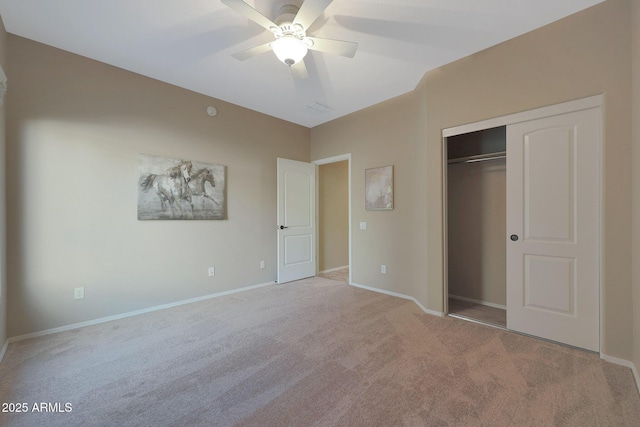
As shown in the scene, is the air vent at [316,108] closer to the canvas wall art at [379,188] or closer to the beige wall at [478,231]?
the canvas wall art at [379,188]

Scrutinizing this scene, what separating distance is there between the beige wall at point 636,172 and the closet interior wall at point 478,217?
1.14m

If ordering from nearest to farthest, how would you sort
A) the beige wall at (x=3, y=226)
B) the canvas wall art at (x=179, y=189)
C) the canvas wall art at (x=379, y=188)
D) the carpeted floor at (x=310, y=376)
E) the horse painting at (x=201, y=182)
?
the carpeted floor at (x=310, y=376), the beige wall at (x=3, y=226), the canvas wall art at (x=179, y=189), the horse painting at (x=201, y=182), the canvas wall art at (x=379, y=188)


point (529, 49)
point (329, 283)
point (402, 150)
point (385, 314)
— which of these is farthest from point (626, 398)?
point (329, 283)

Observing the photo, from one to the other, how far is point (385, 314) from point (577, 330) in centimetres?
166

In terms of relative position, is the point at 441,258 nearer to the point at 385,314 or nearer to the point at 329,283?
the point at 385,314

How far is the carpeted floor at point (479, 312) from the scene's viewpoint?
281 cm

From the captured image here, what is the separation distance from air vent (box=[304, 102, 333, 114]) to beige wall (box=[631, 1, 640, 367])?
304 cm

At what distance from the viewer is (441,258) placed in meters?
2.96

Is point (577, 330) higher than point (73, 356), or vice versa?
point (577, 330)

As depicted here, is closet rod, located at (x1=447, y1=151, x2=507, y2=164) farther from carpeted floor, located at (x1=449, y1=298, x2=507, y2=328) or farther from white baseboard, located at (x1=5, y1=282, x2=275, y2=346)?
white baseboard, located at (x1=5, y1=282, x2=275, y2=346)

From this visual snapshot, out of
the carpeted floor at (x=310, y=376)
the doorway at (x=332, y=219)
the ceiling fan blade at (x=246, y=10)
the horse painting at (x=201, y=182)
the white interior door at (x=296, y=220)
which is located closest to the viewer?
the carpeted floor at (x=310, y=376)

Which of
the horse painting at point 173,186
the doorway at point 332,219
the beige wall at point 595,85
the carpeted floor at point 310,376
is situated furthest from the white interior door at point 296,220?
the beige wall at point 595,85

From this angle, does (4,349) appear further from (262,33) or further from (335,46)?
(335,46)

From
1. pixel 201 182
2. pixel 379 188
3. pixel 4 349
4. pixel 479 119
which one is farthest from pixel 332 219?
pixel 4 349
